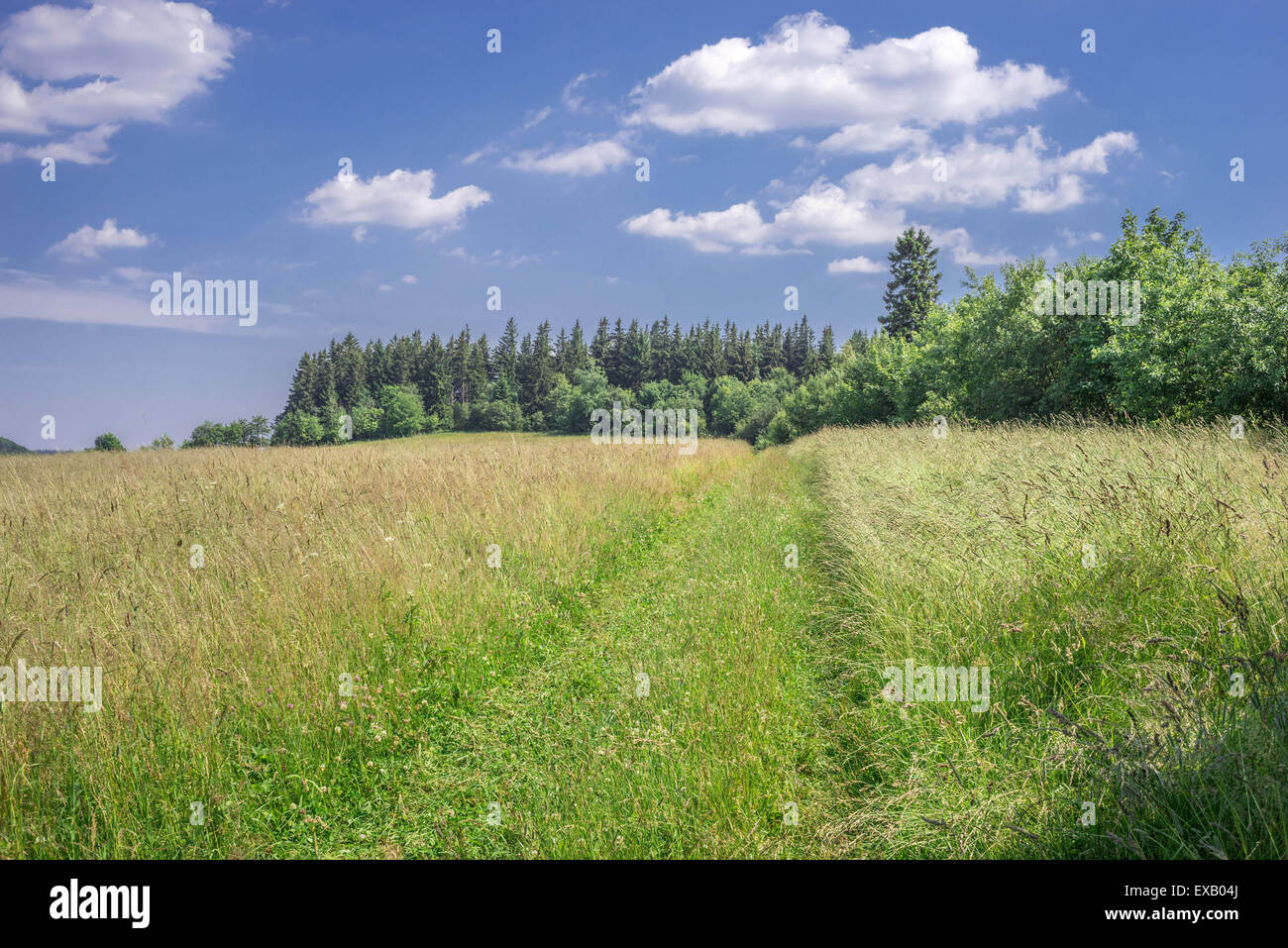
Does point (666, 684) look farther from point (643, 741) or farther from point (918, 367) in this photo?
point (918, 367)

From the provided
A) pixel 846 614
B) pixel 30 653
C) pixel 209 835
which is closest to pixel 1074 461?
pixel 846 614

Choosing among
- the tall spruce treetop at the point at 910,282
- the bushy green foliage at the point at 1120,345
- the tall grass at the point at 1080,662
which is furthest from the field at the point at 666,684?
the tall spruce treetop at the point at 910,282

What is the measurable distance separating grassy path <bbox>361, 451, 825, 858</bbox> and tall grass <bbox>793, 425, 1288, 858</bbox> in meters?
0.41

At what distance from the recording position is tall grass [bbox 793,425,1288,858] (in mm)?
2490

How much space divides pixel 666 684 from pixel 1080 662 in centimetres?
287

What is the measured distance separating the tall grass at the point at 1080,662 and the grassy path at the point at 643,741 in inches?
16.3

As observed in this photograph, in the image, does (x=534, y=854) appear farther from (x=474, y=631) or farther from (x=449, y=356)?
(x=449, y=356)

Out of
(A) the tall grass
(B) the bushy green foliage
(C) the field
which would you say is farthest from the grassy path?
(B) the bushy green foliage

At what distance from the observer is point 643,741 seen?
376 cm

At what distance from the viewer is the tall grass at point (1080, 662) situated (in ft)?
8.17

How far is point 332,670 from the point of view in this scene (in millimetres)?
4418

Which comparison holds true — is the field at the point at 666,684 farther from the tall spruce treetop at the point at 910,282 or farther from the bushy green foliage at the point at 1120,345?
the tall spruce treetop at the point at 910,282

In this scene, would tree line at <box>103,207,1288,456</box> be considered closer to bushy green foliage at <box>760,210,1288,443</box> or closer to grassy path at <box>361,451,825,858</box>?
bushy green foliage at <box>760,210,1288,443</box>

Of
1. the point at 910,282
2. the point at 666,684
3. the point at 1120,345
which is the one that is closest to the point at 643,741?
the point at 666,684
